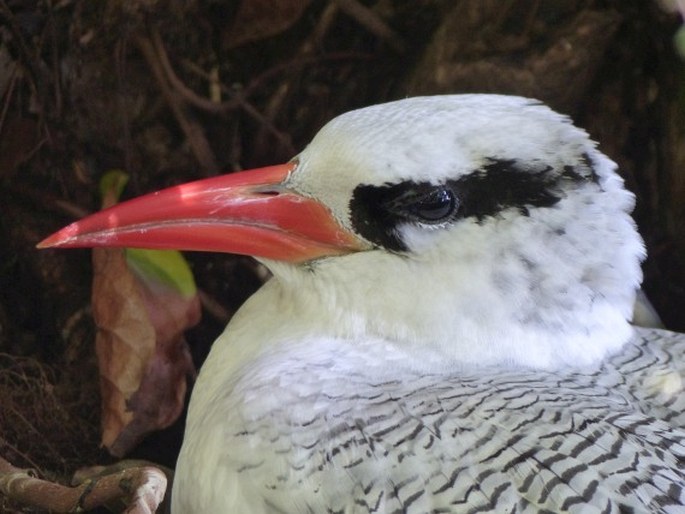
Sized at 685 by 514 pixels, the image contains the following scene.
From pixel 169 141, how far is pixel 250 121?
0.52 ft

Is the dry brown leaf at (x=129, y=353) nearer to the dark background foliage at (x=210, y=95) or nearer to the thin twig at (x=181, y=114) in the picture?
the dark background foliage at (x=210, y=95)

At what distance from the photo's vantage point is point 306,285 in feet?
4.17

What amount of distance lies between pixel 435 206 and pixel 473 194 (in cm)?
5

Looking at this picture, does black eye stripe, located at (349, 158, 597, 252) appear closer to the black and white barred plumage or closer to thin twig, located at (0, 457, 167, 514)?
the black and white barred plumage

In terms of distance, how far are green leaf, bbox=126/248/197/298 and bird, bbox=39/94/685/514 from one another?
0.40 meters

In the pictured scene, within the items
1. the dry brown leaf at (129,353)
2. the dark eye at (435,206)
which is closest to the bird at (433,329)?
the dark eye at (435,206)

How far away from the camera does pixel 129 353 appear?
5.27ft

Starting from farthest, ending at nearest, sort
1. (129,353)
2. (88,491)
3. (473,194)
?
(129,353) < (88,491) < (473,194)

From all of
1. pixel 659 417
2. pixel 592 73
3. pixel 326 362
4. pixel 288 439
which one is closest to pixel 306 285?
pixel 326 362

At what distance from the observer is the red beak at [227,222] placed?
47.5 inches

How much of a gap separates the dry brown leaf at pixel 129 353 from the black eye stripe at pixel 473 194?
0.64 m

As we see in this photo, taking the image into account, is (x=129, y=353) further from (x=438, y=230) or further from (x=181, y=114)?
(x=438, y=230)

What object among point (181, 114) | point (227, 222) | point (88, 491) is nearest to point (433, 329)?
point (227, 222)

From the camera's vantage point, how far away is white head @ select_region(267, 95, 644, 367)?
3.70 feet
